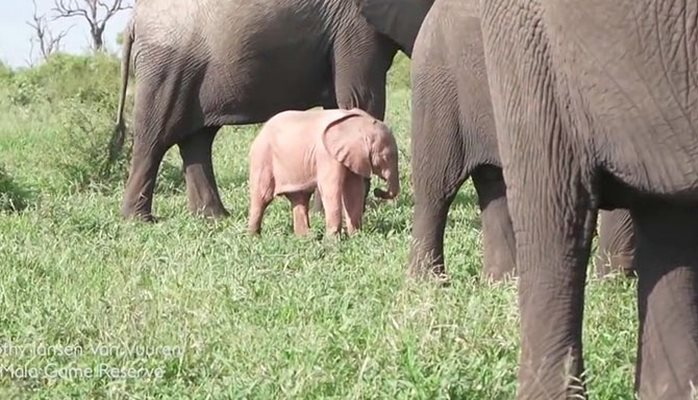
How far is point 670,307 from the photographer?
3016 millimetres

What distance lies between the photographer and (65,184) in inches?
371

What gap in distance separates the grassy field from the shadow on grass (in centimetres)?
3

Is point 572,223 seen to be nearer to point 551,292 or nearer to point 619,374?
point 551,292

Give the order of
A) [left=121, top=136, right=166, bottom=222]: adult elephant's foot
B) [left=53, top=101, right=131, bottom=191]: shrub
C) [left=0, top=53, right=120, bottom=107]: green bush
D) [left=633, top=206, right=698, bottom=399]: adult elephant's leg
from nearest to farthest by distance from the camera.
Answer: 1. [left=633, top=206, right=698, bottom=399]: adult elephant's leg
2. [left=121, top=136, right=166, bottom=222]: adult elephant's foot
3. [left=53, top=101, right=131, bottom=191]: shrub
4. [left=0, top=53, right=120, bottom=107]: green bush

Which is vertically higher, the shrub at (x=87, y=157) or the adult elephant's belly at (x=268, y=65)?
the adult elephant's belly at (x=268, y=65)

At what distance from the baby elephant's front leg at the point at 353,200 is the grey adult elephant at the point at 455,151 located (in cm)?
139

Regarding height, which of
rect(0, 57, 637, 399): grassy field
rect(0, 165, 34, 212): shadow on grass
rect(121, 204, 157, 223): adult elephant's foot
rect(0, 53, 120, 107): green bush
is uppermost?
rect(0, 53, 120, 107): green bush

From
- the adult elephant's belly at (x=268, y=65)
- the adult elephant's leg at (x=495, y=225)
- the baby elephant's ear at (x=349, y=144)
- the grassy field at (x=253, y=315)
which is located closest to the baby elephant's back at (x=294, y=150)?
the baby elephant's ear at (x=349, y=144)

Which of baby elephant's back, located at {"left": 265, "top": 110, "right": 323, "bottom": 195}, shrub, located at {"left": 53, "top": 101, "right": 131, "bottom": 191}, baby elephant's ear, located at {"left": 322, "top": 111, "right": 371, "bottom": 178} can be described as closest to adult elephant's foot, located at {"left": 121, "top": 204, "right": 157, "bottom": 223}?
A: baby elephant's back, located at {"left": 265, "top": 110, "right": 323, "bottom": 195}

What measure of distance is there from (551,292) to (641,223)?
35cm

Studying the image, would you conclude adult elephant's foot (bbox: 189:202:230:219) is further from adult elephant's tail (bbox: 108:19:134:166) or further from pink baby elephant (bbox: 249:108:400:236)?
adult elephant's tail (bbox: 108:19:134:166)

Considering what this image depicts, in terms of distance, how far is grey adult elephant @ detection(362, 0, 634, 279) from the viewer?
15.2ft

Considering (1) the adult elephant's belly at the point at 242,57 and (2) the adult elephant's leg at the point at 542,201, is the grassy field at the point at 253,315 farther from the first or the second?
(1) the adult elephant's belly at the point at 242,57

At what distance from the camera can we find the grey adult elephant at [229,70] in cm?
754
